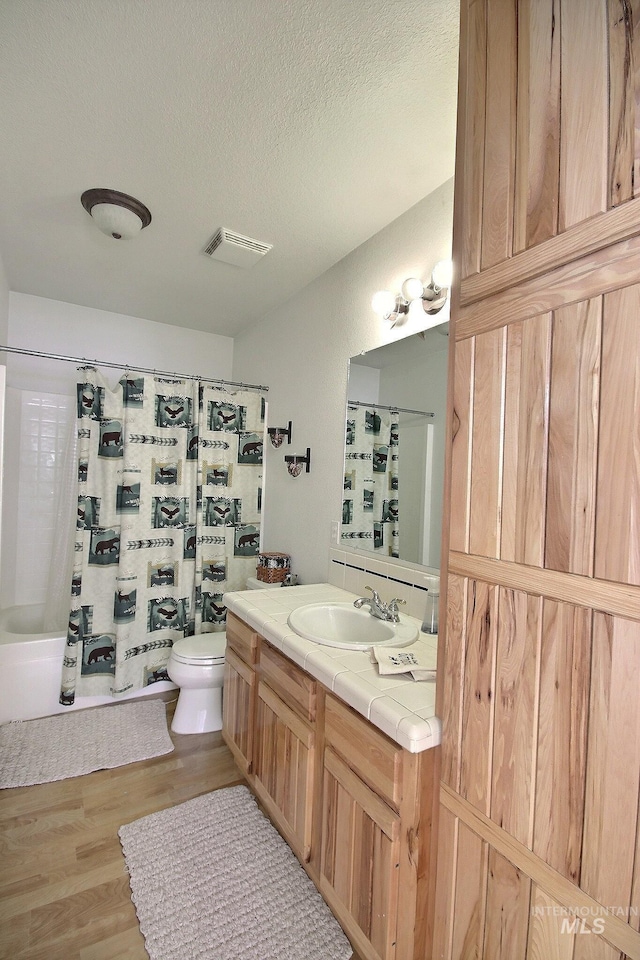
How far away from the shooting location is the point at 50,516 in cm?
319

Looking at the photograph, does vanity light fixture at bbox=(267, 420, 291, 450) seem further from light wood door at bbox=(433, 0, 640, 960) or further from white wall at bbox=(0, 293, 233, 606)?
light wood door at bbox=(433, 0, 640, 960)

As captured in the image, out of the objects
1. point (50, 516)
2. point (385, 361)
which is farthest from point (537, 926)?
point (50, 516)

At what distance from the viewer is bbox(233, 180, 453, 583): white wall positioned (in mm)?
1905

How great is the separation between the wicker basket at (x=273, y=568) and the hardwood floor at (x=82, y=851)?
870 mm

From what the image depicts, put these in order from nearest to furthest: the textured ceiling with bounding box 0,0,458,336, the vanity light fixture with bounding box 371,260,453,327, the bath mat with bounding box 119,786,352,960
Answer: the textured ceiling with bounding box 0,0,458,336
the bath mat with bounding box 119,786,352,960
the vanity light fixture with bounding box 371,260,453,327

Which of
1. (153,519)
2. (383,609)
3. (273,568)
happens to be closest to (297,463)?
(273,568)

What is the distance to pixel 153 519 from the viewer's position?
2.72m

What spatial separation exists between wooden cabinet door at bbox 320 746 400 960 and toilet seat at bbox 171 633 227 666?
1.11 m

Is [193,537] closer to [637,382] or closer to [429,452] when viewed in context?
[429,452]

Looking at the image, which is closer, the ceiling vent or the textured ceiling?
the textured ceiling

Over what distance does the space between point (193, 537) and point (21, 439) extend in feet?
4.67

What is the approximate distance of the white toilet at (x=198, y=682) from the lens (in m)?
2.31

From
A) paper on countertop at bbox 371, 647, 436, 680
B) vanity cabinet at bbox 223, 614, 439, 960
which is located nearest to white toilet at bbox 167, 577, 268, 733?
vanity cabinet at bbox 223, 614, 439, 960

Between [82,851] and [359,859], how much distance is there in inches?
43.5
